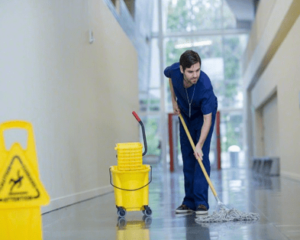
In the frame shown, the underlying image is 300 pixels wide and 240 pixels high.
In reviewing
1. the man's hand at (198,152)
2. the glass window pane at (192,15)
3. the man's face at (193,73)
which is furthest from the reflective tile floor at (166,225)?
the glass window pane at (192,15)

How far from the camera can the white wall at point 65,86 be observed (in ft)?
12.6

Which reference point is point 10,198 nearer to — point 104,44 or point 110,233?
point 110,233

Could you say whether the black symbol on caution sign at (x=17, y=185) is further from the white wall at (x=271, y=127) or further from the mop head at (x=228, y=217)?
the white wall at (x=271, y=127)

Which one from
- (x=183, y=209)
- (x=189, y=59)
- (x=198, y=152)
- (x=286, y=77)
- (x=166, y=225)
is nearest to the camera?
(x=166, y=225)

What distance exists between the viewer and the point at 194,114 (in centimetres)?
396

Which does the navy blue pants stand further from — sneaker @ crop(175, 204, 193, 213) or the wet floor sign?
the wet floor sign

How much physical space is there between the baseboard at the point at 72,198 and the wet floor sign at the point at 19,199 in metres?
1.97

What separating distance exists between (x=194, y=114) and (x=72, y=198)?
1.82m

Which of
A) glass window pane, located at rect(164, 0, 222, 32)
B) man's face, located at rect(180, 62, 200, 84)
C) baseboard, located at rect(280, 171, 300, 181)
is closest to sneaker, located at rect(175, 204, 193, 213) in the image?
man's face, located at rect(180, 62, 200, 84)

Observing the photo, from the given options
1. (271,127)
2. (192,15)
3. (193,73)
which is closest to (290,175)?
(271,127)

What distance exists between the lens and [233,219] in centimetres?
331

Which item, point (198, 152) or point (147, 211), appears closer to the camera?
point (198, 152)

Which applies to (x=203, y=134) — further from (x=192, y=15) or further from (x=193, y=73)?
(x=192, y=15)

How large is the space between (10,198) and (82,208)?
2.43 meters
